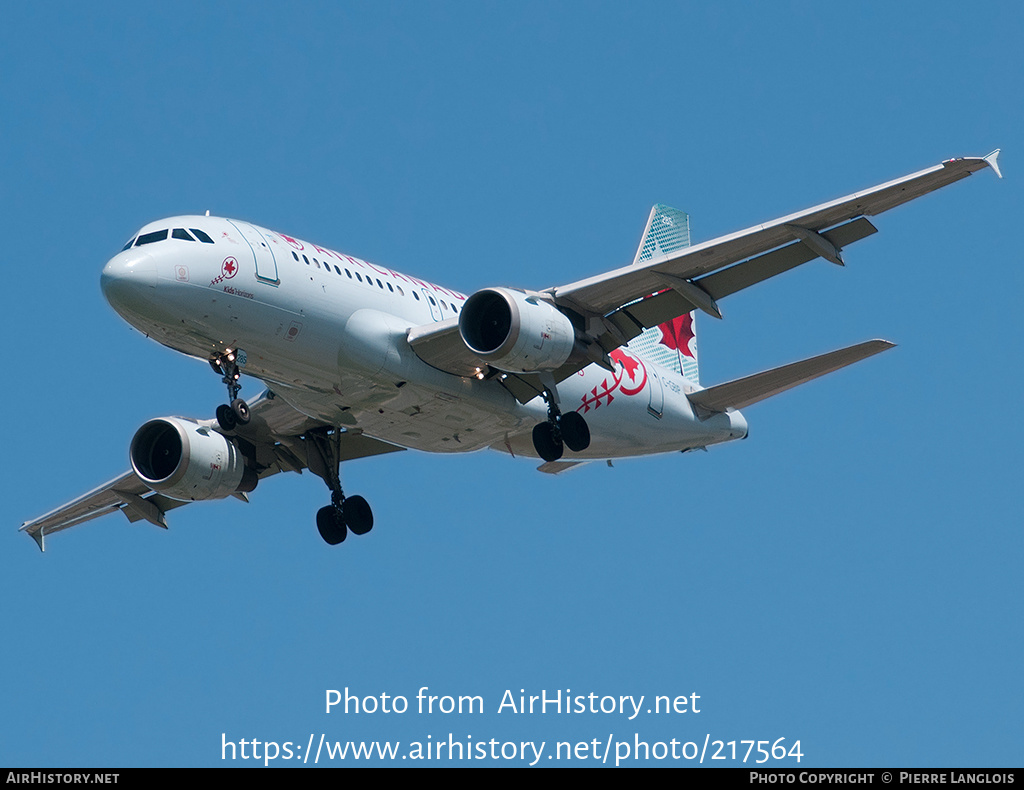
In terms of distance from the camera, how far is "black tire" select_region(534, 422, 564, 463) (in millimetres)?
33094

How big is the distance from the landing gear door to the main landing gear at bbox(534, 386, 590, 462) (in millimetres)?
6705

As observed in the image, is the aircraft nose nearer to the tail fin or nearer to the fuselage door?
the fuselage door

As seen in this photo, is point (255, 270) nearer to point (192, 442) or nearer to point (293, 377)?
point (293, 377)

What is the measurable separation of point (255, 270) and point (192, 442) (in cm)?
671

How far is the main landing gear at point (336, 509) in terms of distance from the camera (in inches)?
1400

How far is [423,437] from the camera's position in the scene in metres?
33.7

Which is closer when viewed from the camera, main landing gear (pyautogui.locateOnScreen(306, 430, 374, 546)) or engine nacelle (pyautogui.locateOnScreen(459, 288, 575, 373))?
engine nacelle (pyautogui.locateOnScreen(459, 288, 575, 373))

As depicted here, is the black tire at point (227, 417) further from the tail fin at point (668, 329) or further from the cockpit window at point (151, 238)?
the tail fin at point (668, 329)

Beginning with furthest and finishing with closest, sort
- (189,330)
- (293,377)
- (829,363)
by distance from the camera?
(829,363) → (293,377) → (189,330)

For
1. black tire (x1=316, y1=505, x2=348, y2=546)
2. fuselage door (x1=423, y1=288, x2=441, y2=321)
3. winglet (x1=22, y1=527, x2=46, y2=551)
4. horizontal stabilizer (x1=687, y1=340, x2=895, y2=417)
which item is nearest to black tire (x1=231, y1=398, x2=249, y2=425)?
fuselage door (x1=423, y1=288, x2=441, y2=321)

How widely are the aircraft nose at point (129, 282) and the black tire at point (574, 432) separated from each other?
960cm

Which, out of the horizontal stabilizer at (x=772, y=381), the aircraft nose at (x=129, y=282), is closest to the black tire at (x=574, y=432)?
the horizontal stabilizer at (x=772, y=381)
